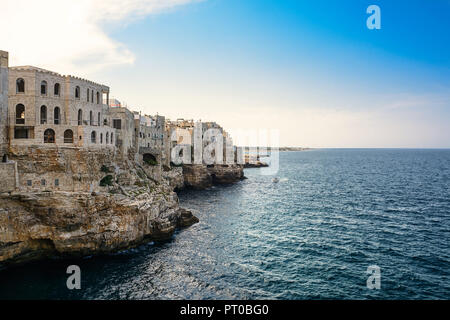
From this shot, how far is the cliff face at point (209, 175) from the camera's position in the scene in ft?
273

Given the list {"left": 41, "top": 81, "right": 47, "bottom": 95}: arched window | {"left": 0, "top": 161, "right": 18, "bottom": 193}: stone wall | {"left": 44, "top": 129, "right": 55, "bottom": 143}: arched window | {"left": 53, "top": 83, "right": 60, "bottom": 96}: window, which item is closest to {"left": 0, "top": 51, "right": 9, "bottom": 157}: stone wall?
{"left": 0, "top": 161, "right": 18, "bottom": 193}: stone wall

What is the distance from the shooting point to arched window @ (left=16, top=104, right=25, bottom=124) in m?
36.5

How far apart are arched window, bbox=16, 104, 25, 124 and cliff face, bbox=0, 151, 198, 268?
481 centimetres

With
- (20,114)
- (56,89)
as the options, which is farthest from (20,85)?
(56,89)

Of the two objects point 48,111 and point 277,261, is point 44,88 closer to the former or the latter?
point 48,111

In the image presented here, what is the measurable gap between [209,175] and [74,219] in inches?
2198

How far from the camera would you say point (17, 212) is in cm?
3200

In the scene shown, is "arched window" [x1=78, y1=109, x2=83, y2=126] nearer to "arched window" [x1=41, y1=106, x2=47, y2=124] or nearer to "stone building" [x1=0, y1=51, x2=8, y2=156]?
"arched window" [x1=41, y1=106, x2=47, y2=124]

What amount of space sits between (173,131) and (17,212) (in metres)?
59.6

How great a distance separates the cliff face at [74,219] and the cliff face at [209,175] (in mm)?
42533

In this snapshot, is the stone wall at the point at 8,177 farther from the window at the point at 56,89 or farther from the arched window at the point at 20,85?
the window at the point at 56,89
